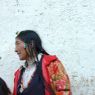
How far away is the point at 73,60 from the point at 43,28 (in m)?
0.57

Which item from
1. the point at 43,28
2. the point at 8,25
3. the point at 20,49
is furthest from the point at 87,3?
the point at 20,49

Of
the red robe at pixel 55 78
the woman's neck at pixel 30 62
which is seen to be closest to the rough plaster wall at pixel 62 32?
the woman's neck at pixel 30 62

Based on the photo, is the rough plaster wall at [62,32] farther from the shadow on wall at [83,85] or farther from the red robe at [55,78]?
the red robe at [55,78]

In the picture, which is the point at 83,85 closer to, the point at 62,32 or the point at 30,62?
the point at 62,32

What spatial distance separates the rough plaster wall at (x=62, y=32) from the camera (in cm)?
500

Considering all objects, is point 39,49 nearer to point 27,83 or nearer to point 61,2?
point 27,83

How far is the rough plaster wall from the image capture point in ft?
16.4

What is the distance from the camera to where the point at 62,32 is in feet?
16.5

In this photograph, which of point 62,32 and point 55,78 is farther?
point 62,32

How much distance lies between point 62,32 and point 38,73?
125 centimetres

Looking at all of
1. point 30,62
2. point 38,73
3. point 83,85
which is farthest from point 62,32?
point 38,73

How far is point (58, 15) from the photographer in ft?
16.5

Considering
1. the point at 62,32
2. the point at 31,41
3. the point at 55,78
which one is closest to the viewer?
the point at 55,78

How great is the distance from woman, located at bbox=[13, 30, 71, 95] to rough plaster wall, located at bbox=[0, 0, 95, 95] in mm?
1034
